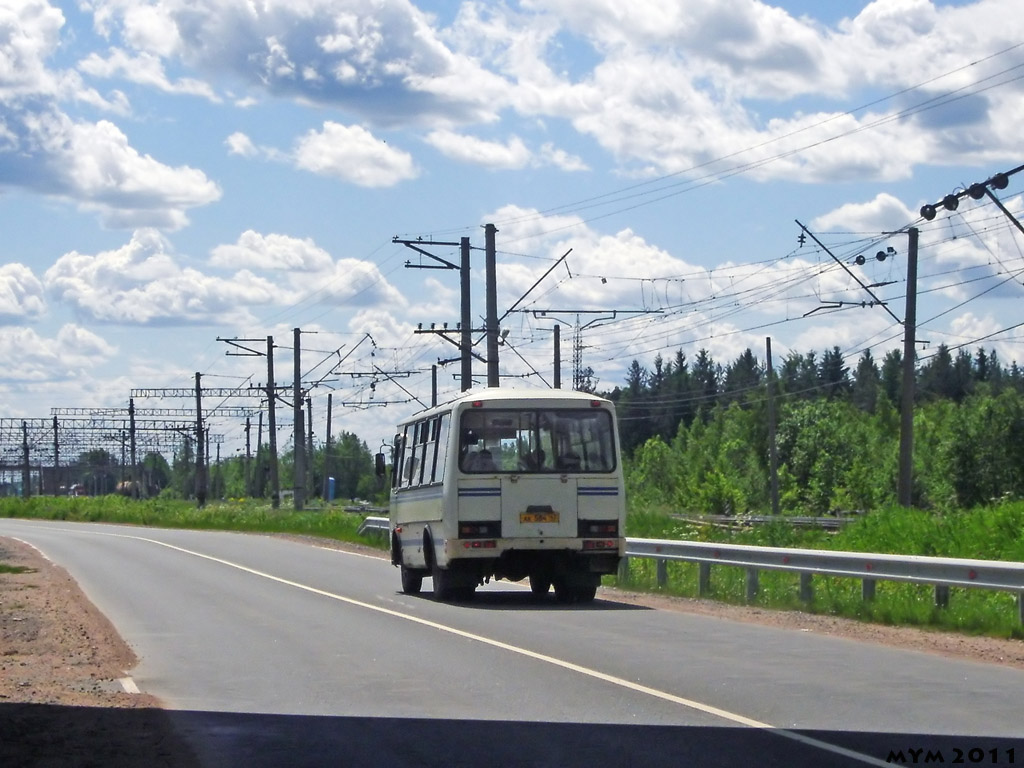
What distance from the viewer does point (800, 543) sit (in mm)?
31281

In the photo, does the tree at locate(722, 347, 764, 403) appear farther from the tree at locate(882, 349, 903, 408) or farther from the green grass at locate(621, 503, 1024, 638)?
the green grass at locate(621, 503, 1024, 638)

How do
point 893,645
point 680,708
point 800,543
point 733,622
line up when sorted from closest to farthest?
point 680,708, point 893,645, point 733,622, point 800,543

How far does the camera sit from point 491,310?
3634 centimetres

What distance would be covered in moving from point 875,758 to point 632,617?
10.1 meters

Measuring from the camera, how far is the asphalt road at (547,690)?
887 cm

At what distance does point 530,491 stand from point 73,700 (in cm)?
998

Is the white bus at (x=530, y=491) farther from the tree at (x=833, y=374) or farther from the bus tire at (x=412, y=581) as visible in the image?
the tree at (x=833, y=374)

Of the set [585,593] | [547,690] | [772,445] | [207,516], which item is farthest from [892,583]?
[207,516]

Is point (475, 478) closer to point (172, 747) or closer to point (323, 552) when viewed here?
point (172, 747)

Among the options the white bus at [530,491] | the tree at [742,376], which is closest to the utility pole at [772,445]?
the white bus at [530,491]

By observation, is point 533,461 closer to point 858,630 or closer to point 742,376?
point 858,630

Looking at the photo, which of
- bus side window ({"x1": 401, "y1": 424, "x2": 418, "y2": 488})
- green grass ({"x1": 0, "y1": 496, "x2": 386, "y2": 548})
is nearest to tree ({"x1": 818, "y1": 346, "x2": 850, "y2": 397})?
green grass ({"x1": 0, "y1": 496, "x2": 386, "y2": 548})

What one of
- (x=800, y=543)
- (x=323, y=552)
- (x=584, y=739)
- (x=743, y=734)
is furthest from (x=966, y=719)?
(x=323, y=552)

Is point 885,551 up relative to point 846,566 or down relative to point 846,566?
down
